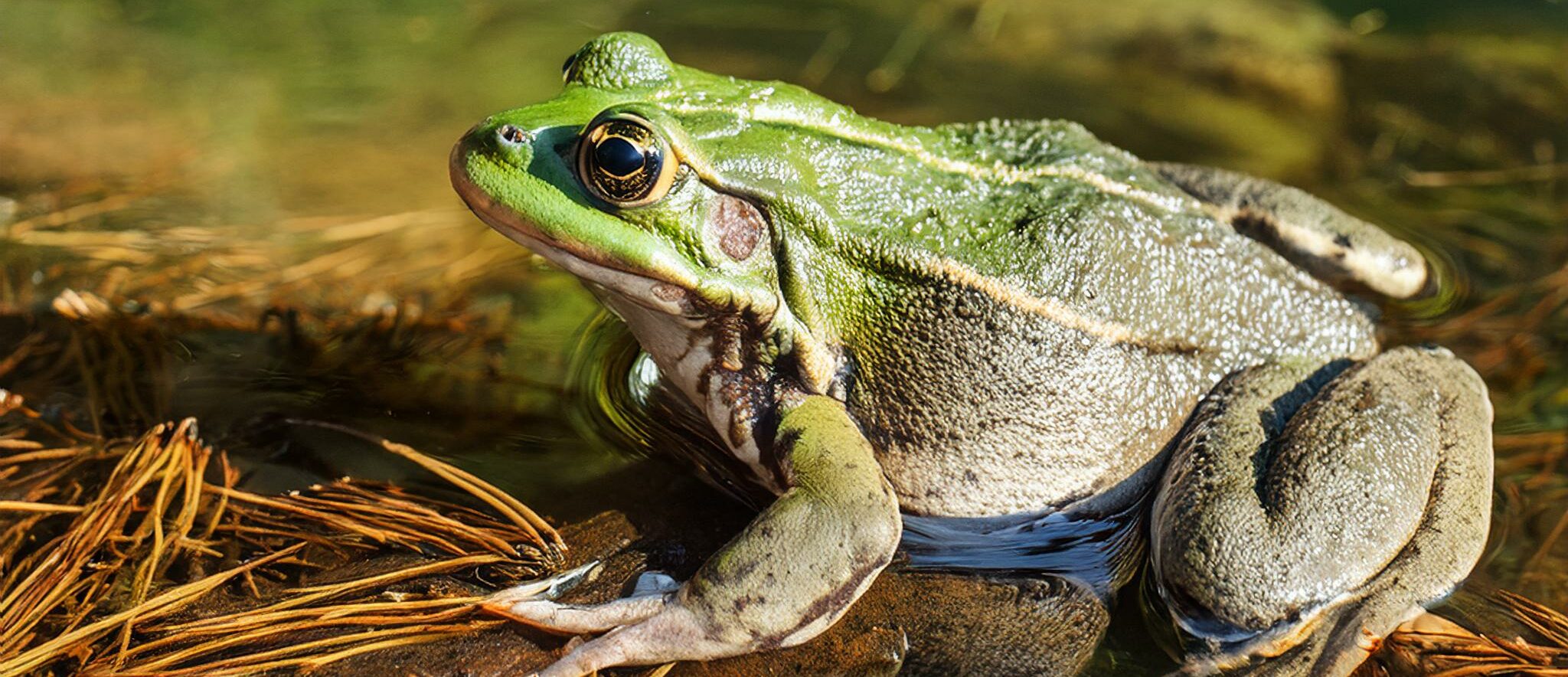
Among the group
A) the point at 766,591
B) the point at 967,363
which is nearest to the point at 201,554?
the point at 766,591

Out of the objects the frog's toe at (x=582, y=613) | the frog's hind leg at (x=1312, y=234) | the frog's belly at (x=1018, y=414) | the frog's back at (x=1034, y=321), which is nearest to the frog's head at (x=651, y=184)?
the frog's back at (x=1034, y=321)

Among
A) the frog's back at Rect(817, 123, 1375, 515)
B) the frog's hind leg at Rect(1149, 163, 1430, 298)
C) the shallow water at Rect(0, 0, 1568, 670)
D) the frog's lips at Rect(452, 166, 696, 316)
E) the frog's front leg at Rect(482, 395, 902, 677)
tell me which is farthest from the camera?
the shallow water at Rect(0, 0, 1568, 670)

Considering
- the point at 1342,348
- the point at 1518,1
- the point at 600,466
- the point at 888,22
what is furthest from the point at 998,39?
the point at 600,466

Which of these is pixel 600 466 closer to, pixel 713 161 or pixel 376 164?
pixel 713 161

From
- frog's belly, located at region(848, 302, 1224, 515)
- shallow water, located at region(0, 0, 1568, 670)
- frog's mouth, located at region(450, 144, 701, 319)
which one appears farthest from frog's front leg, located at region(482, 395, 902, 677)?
shallow water, located at region(0, 0, 1568, 670)

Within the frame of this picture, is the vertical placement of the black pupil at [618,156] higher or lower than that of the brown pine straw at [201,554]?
higher

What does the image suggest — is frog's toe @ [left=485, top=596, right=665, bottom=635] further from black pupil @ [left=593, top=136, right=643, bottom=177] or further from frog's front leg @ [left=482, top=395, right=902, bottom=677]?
black pupil @ [left=593, top=136, right=643, bottom=177]

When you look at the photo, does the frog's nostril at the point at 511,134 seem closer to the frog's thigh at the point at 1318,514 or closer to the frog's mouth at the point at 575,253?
the frog's mouth at the point at 575,253
